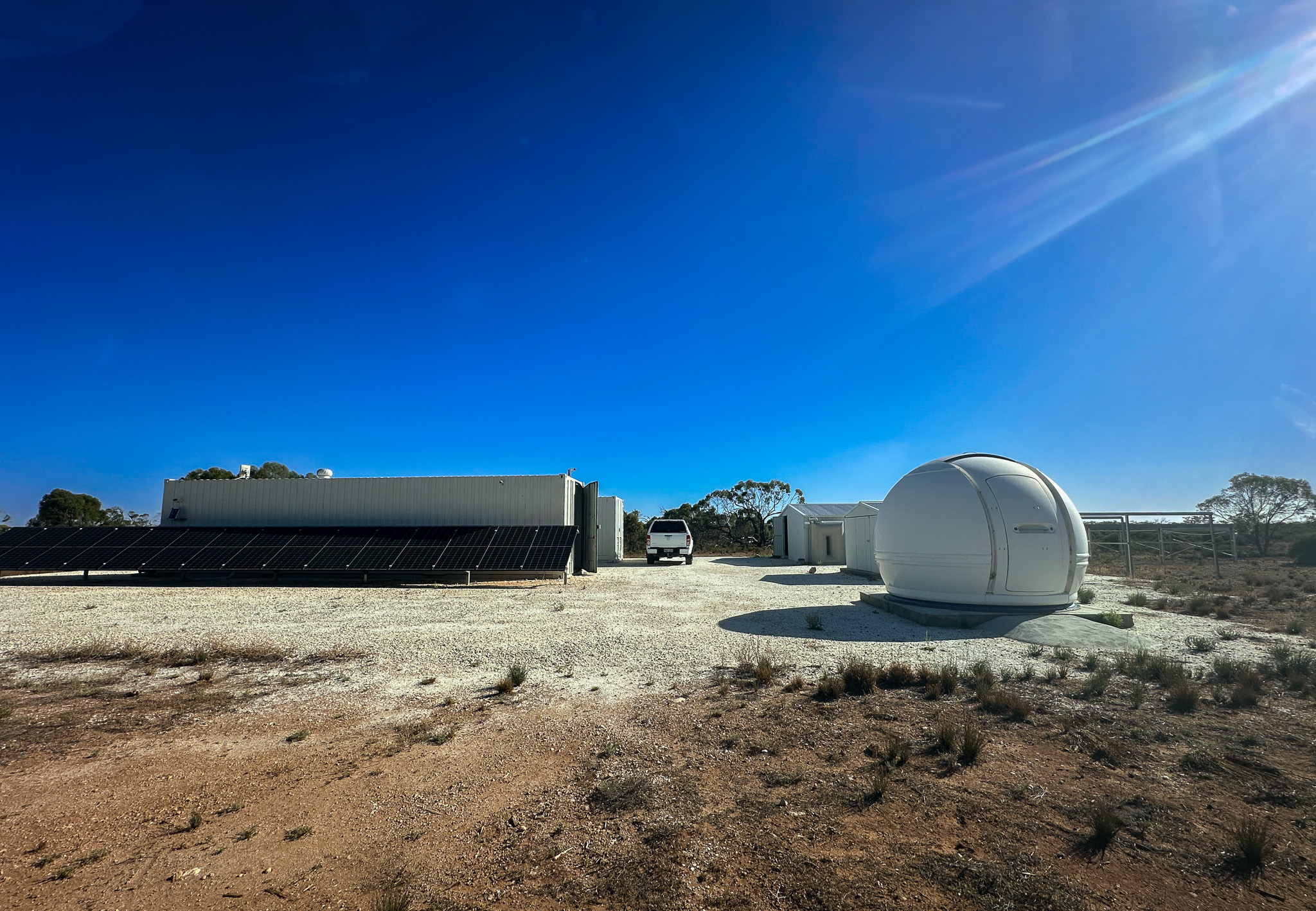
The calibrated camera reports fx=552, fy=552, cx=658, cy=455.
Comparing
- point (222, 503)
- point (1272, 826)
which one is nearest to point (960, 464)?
point (1272, 826)

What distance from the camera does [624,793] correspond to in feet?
13.1

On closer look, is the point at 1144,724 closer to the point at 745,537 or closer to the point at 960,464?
the point at 960,464

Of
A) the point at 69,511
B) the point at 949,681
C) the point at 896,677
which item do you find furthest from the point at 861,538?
the point at 69,511

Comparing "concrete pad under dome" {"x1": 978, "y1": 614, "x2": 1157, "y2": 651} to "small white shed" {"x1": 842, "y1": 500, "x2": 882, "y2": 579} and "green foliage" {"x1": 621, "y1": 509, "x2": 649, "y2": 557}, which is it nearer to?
"small white shed" {"x1": 842, "y1": 500, "x2": 882, "y2": 579}

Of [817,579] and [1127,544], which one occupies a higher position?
[1127,544]

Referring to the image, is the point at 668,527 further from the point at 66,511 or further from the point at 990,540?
the point at 66,511

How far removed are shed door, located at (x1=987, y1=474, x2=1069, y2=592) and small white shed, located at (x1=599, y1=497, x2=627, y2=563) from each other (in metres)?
20.2

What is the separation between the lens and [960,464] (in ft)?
41.7

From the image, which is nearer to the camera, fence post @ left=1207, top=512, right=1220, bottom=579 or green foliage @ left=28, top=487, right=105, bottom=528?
fence post @ left=1207, top=512, right=1220, bottom=579

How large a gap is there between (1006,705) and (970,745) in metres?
1.61

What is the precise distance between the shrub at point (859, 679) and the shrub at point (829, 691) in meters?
0.11

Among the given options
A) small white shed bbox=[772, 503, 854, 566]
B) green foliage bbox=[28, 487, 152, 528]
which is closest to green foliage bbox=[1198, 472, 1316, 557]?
small white shed bbox=[772, 503, 854, 566]

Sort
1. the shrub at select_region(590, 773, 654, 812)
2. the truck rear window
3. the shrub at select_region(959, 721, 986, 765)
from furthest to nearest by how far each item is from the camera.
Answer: the truck rear window, the shrub at select_region(959, 721, 986, 765), the shrub at select_region(590, 773, 654, 812)

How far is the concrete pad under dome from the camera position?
9117mm
